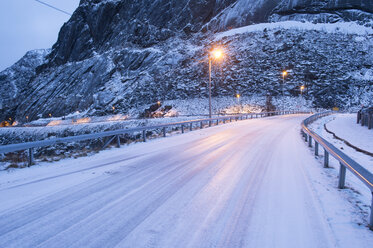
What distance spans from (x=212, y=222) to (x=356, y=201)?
8.38 feet

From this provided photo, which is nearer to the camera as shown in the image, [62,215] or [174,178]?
[62,215]

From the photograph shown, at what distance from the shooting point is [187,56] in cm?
6881

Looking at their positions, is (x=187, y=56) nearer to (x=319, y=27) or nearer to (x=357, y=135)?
(x=319, y=27)

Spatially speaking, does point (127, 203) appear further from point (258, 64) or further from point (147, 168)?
point (258, 64)

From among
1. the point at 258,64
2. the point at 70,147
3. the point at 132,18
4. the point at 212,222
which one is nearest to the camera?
the point at 212,222

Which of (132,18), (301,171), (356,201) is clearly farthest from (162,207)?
(132,18)

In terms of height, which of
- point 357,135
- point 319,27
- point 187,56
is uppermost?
point 319,27

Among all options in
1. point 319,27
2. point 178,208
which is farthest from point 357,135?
point 319,27

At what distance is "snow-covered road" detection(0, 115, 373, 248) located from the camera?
2.17 m

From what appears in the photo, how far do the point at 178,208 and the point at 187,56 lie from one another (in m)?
70.8

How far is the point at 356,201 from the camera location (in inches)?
123

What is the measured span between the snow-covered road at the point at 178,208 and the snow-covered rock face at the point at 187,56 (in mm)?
48872

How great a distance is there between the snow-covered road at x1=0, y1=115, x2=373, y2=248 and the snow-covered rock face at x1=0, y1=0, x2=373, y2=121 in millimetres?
48872

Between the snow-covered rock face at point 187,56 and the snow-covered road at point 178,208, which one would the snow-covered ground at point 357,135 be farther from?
the snow-covered rock face at point 187,56
